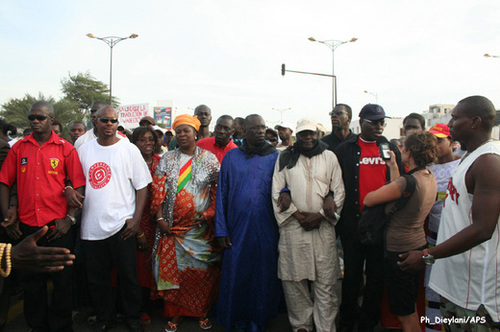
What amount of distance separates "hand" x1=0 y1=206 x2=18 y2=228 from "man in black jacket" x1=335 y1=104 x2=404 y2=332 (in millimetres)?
3310

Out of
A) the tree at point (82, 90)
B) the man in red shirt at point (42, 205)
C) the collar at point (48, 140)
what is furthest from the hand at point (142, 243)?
the tree at point (82, 90)

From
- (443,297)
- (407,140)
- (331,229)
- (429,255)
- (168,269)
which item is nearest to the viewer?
(429,255)

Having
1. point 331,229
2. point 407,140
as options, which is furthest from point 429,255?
point 331,229

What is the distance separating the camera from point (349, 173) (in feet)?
12.2

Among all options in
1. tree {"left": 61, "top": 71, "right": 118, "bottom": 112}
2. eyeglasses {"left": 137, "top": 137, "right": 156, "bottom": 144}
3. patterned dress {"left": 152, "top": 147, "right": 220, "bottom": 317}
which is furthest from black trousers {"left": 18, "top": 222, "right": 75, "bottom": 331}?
tree {"left": 61, "top": 71, "right": 118, "bottom": 112}

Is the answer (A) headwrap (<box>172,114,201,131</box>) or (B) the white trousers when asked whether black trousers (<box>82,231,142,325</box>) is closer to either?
(A) headwrap (<box>172,114,201,131</box>)

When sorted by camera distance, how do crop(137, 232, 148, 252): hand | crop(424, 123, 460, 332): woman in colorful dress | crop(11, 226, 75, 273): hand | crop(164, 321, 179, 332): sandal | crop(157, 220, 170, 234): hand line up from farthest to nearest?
crop(137, 232, 148, 252): hand → crop(157, 220, 170, 234): hand → crop(164, 321, 179, 332): sandal → crop(424, 123, 460, 332): woman in colorful dress → crop(11, 226, 75, 273): hand

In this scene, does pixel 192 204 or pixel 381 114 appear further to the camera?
pixel 192 204

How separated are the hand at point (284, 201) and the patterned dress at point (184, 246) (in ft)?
2.75

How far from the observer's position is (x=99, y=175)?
12.1 ft

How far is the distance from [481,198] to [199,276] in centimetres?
286

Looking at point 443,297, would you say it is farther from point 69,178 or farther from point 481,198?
point 69,178

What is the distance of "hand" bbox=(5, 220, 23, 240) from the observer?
3.53m

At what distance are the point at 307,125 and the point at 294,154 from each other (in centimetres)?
34
